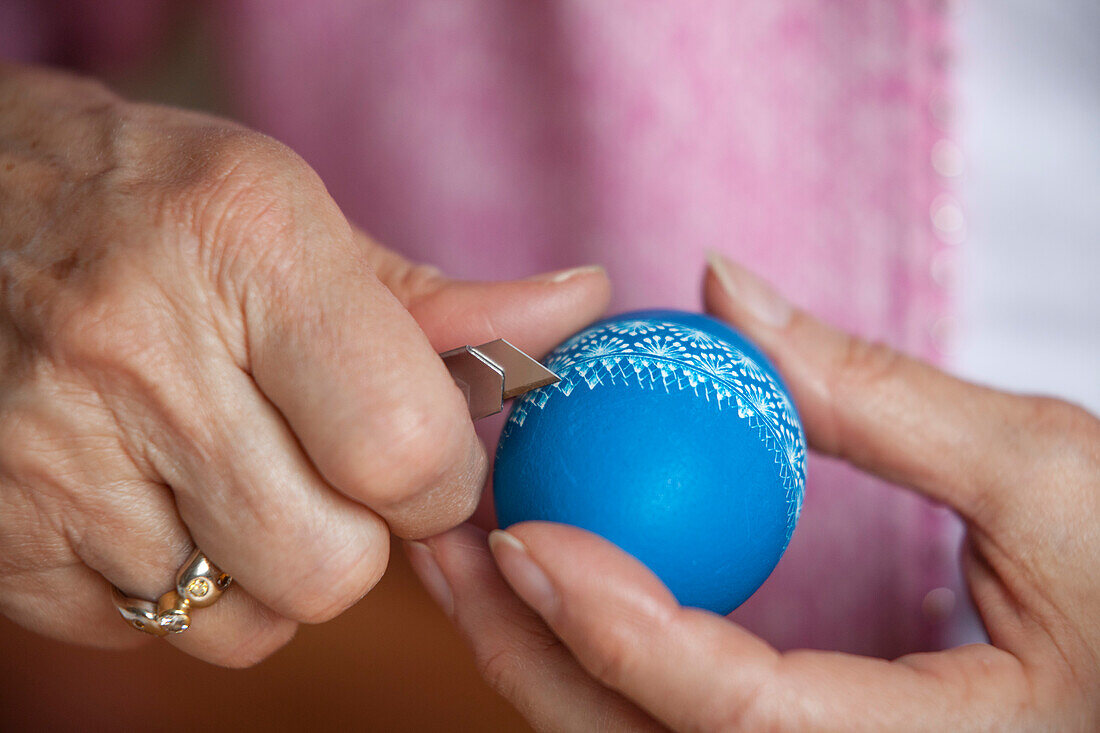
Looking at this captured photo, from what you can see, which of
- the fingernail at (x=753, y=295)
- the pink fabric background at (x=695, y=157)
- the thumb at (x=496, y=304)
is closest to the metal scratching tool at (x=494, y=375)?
the thumb at (x=496, y=304)

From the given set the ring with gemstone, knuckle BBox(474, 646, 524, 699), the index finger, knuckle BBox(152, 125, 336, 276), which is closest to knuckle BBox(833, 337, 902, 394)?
the index finger

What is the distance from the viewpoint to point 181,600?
3.12 feet

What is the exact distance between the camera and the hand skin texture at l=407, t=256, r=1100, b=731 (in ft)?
2.72

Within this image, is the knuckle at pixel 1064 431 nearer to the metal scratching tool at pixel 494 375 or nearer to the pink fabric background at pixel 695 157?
the pink fabric background at pixel 695 157

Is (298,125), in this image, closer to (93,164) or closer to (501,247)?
(501,247)

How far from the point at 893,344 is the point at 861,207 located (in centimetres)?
26

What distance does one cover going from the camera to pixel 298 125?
1.84 meters

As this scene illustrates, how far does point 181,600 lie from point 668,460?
1.87 ft

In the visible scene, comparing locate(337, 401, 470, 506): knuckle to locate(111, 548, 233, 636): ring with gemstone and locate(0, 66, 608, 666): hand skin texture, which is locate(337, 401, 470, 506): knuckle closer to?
locate(0, 66, 608, 666): hand skin texture

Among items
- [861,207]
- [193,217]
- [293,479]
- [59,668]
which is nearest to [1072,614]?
[861,207]

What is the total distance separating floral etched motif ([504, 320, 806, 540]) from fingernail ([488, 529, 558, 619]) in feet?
0.62

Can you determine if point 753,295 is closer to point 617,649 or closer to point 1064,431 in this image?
point 1064,431

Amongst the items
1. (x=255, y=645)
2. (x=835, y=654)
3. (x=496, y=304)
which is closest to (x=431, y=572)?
(x=255, y=645)

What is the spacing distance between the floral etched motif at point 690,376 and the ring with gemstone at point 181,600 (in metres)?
0.38
